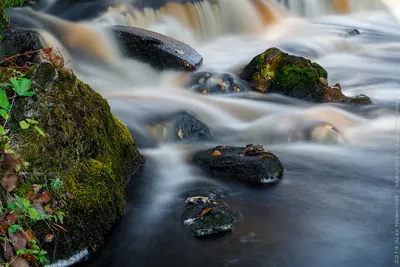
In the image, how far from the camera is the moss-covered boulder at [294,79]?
895cm

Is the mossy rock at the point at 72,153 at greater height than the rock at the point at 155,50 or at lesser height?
lesser

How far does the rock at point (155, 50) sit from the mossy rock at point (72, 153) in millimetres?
5013

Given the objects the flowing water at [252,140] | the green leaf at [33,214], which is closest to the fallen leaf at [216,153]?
the flowing water at [252,140]

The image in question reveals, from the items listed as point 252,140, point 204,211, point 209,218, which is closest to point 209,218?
point 209,218

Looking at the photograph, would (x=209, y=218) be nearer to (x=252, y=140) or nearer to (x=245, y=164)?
(x=245, y=164)

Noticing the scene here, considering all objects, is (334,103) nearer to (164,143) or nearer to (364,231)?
(164,143)

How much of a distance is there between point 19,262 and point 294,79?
22.6ft

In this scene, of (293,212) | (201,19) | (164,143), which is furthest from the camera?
(201,19)

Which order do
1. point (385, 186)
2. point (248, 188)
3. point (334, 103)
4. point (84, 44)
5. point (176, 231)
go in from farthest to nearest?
point (84, 44)
point (334, 103)
point (385, 186)
point (248, 188)
point (176, 231)

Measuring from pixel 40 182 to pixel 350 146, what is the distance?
479 cm

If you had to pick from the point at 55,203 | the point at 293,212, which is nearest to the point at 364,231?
the point at 293,212

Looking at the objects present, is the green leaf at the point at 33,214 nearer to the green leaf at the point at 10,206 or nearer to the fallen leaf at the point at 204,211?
the green leaf at the point at 10,206

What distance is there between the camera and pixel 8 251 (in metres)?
3.25

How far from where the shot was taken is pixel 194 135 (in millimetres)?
7125
